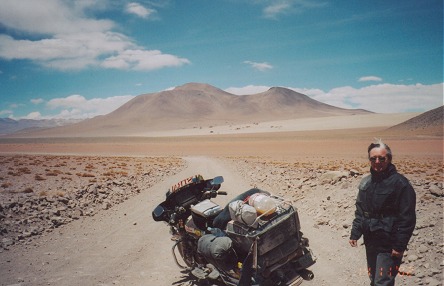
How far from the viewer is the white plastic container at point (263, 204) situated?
3.66 meters

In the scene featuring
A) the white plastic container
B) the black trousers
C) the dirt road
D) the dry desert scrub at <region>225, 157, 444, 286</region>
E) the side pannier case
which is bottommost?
the dirt road

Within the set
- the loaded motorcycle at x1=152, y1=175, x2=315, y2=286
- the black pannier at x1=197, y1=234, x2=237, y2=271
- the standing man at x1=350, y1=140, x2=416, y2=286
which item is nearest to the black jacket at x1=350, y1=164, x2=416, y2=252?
the standing man at x1=350, y1=140, x2=416, y2=286

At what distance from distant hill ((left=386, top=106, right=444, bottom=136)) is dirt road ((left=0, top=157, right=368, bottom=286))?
80.7 meters

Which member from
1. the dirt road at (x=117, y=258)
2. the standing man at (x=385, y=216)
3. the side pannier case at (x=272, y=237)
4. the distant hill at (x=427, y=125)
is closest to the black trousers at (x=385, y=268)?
the standing man at (x=385, y=216)

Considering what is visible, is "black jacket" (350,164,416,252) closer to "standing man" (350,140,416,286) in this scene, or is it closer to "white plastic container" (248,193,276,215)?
"standing man" (350,140,416,286)

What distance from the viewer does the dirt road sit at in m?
5.65

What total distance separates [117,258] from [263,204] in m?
4.68

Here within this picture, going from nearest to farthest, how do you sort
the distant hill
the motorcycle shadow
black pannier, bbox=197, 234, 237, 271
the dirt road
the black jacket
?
the black jacket, black pannier, bbox=197, 234, 237, 271, the motorcycle shadow, the dirt road, the distant hill

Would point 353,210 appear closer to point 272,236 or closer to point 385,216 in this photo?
point 385,216

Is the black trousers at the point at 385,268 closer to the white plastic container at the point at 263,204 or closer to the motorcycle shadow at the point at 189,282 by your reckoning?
the white plastic container at the point at 263,204

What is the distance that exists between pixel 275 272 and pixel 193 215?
5.73 ft

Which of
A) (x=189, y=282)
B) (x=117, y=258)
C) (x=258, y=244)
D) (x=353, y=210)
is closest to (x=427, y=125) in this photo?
(x=353, y=210)

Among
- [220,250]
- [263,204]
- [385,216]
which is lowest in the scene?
[220,250]

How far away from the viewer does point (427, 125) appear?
269 ft
